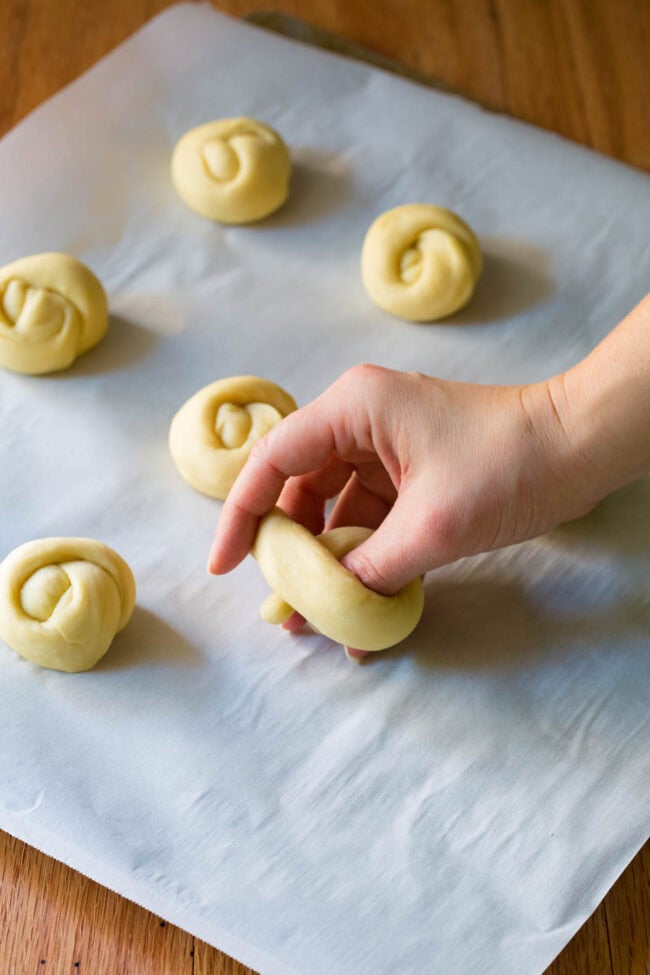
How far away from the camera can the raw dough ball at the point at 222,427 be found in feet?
5.00

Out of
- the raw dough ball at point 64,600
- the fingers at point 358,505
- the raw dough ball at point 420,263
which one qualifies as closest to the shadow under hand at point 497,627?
the fingers at point 358,505

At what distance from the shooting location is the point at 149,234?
185cm

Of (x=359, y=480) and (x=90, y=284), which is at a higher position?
(x=90, y=284)

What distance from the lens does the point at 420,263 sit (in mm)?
1763

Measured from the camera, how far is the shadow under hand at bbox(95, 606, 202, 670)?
140 cm

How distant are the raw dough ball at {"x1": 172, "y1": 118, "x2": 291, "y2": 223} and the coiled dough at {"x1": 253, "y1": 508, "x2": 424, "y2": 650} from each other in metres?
0.65

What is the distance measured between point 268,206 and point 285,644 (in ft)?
2.54

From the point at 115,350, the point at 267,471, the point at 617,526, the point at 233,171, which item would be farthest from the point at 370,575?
the point at 233,171

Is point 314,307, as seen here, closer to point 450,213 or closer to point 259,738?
point 450,213

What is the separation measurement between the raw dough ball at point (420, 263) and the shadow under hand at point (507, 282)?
0.04 metres

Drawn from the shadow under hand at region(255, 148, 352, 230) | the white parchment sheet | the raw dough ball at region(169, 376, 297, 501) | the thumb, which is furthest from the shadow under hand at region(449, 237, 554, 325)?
the thumb

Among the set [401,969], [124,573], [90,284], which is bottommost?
[401,969]

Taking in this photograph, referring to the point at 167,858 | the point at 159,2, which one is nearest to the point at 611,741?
the point at 167,858

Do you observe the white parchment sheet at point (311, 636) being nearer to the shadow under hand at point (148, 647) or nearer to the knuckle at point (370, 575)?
the shadow under hand at point (148, 647)
